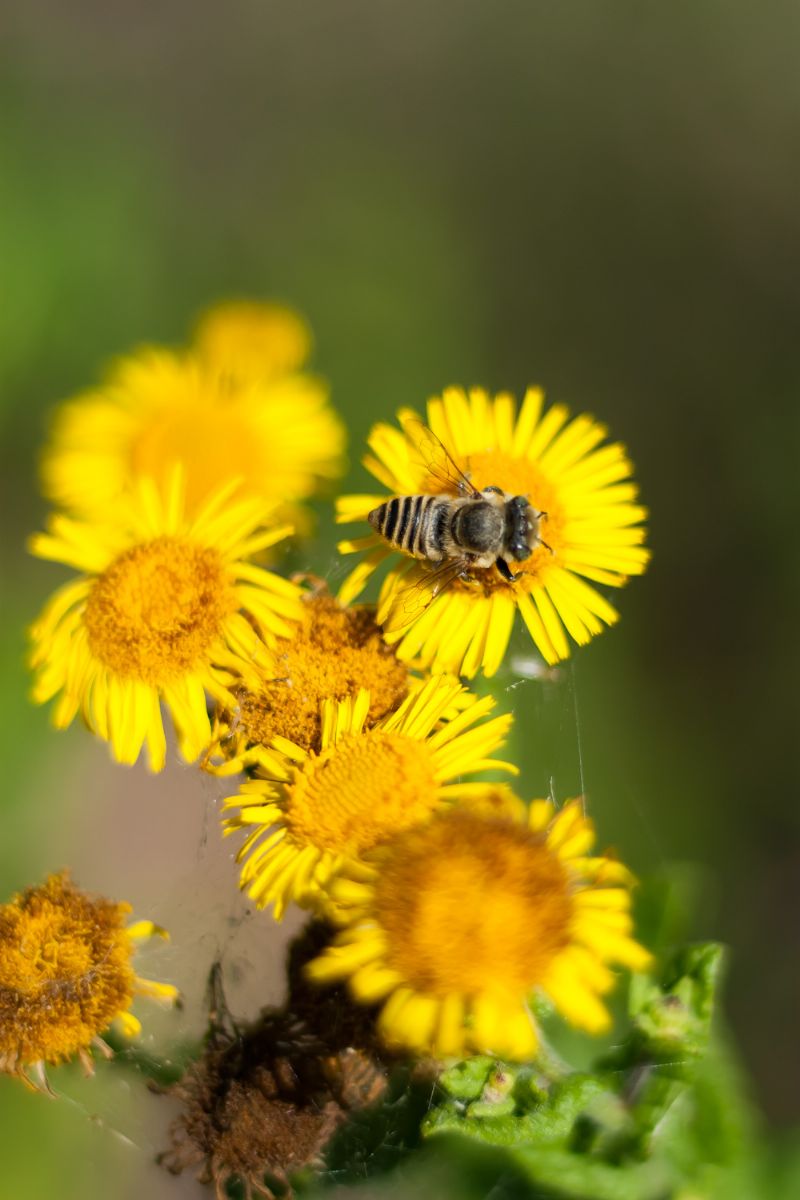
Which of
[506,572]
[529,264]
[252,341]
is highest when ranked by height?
[529,264]

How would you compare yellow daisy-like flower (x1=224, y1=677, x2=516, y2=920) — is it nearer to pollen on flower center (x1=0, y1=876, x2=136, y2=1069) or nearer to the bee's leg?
pollen on flower center (x1=0, y1=876, x2=136, y2=1069)

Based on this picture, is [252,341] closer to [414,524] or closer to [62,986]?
[414,524]

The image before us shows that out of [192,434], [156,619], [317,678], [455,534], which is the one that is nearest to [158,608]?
[156,619]

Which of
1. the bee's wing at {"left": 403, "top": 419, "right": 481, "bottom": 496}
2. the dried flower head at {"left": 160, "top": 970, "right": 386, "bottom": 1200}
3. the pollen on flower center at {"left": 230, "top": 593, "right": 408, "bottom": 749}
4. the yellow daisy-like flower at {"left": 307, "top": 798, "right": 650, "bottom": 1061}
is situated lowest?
the dried flower head at {"left": 160, "top": 970, "right": 386, "bottom": 1200}

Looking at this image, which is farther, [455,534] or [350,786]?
[455,534]

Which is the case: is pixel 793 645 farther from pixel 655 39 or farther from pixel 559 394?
pixel 655 39

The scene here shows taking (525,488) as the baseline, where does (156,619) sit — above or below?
below

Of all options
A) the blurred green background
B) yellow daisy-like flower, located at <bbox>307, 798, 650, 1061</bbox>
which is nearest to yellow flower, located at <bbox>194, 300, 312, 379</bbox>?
the blurred green background
